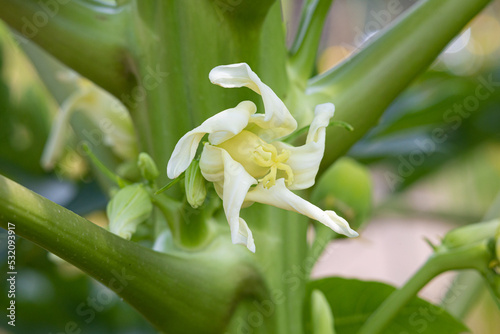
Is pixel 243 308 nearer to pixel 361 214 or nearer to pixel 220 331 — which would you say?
pixel 220 331

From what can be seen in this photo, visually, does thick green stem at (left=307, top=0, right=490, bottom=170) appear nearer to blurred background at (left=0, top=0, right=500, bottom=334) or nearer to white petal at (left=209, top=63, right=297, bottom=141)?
white petal at (left=209, top=63, right=297, bottom=141)

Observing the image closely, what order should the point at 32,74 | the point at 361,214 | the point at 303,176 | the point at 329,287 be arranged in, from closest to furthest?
the point at 303,176
the point at 329,287
the point at 361,214
the point at 32,74

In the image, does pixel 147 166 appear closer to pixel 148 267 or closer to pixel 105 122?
pixel 148 267

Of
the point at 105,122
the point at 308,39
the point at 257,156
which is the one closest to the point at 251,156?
the point at 257,156

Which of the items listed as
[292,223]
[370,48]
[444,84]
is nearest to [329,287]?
[292,223]

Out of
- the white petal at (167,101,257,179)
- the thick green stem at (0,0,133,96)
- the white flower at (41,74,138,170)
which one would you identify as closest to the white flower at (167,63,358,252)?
the white petal at (167,101,257,179)
